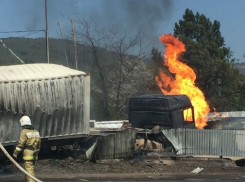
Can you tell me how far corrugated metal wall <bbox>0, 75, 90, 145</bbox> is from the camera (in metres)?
14.6

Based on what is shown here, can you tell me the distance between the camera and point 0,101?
14.4m

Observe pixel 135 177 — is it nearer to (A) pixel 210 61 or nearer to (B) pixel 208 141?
(B) pixel 208 141

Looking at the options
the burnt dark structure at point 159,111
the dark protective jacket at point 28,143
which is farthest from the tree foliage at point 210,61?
the dark protective jacket at point 28,143

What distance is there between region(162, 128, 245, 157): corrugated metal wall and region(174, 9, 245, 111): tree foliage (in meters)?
25.2

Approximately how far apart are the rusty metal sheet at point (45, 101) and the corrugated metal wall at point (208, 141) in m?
3.40

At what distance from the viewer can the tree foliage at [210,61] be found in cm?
4228

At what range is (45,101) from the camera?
15.3 m

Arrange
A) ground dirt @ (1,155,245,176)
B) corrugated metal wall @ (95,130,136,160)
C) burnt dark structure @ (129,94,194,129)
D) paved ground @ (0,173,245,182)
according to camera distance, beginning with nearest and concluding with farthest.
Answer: paved ground @ (0,173,245,182) < ground dirt @ (1,155,245,176) < corrugated metal wall @ (95,130,136,160) < burnt dark structure @ (129,94,194,129)

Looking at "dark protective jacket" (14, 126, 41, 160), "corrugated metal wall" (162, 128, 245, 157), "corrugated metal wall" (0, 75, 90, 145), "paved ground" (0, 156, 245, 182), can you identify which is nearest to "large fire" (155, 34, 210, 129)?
"corrugated metal wall" (162, 128, 245, 157)

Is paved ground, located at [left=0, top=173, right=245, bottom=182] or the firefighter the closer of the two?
the firefighter

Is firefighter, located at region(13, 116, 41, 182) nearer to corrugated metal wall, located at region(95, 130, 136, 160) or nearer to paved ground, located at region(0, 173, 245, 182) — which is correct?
paved ground, located at region(0, 173, 245, 182)

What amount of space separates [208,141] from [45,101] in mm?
6228

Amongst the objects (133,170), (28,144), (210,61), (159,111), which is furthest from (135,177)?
(210,61)

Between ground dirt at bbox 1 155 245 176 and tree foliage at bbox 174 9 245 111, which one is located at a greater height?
tree foliage at bbox 174 9 245 111
